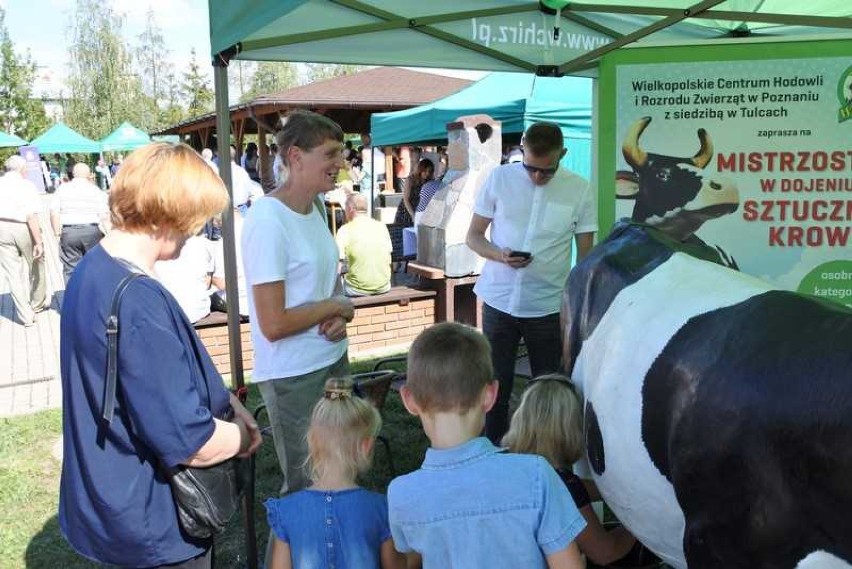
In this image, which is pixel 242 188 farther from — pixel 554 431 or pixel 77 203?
pixel 554 431

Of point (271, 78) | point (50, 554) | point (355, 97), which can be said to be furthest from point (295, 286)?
point (271, 78)

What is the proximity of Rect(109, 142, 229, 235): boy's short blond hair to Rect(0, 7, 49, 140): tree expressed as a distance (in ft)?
144

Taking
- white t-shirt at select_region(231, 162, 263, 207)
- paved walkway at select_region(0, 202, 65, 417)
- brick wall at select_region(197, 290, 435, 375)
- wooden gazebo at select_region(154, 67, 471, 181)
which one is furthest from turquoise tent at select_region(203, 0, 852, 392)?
wooden gazebo at select_region(154, 67, 471, 181)

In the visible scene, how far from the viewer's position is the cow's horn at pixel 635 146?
287 cm

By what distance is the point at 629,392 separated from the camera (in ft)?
6.15

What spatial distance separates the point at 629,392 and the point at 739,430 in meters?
0.49

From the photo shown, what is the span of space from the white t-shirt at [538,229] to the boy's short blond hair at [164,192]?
2.10m

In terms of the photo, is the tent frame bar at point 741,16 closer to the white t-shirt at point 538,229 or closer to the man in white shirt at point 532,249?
the man in white shirt at point 532,249

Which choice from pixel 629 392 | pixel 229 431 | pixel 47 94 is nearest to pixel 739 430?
pixel 629 392

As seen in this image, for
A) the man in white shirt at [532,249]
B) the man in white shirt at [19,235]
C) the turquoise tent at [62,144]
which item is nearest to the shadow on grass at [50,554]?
the man in white shirt at [532,249]

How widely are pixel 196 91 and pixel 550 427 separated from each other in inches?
1959

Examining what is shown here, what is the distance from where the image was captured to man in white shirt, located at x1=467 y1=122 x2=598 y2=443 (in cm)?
350

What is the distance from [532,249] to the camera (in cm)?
354

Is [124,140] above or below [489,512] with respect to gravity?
above
